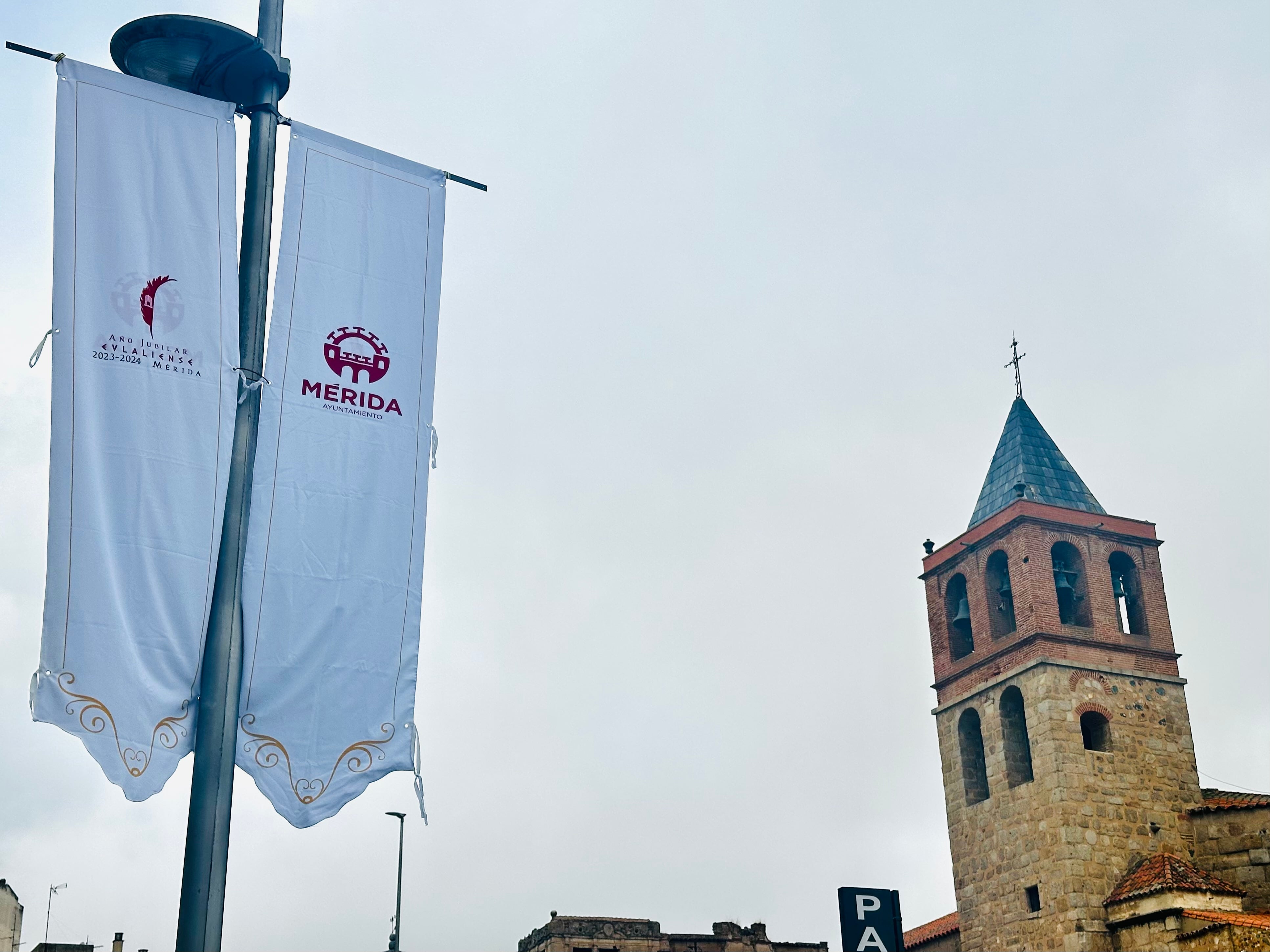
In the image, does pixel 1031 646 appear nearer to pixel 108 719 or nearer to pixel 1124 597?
pixel 1124 597

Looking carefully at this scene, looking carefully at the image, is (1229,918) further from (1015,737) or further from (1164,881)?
(1015,737)

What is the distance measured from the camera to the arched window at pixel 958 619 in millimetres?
34281

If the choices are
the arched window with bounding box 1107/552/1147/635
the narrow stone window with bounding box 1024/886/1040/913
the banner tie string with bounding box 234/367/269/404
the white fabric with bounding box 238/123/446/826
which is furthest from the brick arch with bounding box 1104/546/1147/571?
the banner tie string with bounding box 234/367/269/404

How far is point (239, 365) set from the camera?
9.75 meters

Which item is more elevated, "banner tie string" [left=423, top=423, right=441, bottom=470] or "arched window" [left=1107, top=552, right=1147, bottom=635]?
"arched window" [left=1107, top=552, right=1147, bottom=635]

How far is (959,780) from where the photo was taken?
108 feet

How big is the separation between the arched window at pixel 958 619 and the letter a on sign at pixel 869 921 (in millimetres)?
21501

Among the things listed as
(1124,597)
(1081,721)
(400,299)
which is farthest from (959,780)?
(400,299)

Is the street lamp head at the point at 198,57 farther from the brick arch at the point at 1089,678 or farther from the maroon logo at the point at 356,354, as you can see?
the brick arch at the point at 1089,678

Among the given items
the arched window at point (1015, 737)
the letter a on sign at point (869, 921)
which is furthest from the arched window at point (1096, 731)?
the letter a on sign at point (869, 921)

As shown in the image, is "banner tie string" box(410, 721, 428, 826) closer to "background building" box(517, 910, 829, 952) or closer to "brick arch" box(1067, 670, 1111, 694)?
"brick arch" box(1067, 670, 1111, 694)

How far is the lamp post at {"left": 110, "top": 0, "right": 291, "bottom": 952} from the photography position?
8.60 m

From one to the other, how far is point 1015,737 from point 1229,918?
6311 millimetres

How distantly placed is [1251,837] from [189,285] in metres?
27.7
